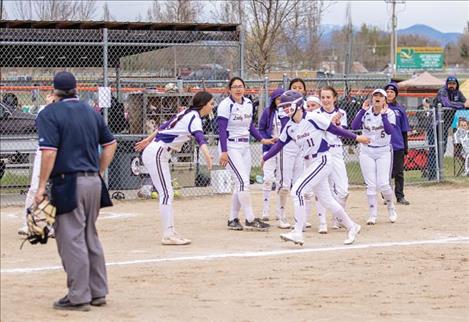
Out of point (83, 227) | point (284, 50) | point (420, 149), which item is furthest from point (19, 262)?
point (284, 50)

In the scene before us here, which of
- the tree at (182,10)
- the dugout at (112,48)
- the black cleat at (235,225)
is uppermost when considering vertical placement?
the tree at (182,10)

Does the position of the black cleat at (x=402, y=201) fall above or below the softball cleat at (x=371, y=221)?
below

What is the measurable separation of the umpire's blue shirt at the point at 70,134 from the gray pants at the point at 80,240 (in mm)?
153

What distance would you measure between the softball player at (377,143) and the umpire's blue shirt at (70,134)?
237 inches

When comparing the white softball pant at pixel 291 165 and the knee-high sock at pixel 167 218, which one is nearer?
the knee-high sock at pixel 167 218

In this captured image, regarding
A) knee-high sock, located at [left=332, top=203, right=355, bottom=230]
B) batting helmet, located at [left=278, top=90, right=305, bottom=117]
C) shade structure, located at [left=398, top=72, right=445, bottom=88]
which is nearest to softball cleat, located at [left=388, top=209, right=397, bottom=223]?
knee-high sock, located at [left=332, top=203, right=355, bottom=230]

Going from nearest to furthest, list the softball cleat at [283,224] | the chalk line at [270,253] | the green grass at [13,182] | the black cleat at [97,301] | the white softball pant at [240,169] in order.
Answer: the black cleat at [97,301], the chalk line at [270,253], the white softball pant at [240,169], the softball cleat at [283,224], the green grass at [13,182]

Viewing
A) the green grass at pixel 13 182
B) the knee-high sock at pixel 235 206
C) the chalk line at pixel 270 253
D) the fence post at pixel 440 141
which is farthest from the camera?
the fence post at pixel 440 141

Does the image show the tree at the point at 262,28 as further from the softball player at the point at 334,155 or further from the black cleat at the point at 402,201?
the softball player at the point at 334,155

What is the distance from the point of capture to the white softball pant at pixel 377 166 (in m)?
13.2

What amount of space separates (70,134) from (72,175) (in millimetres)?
331

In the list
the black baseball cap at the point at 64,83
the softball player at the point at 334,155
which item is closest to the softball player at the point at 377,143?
the softball player at the point at 334,155

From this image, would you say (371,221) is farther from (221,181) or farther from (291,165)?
(221,181)

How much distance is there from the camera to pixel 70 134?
765 cm
